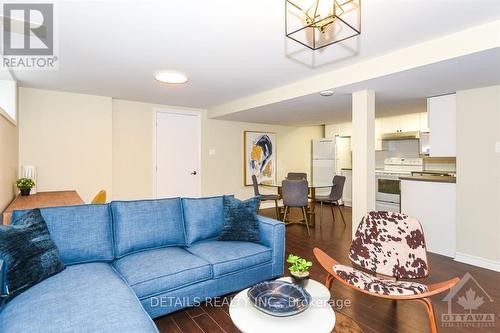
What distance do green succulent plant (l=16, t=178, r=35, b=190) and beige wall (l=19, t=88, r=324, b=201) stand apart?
0.60 meters

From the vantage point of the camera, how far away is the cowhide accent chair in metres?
1.94

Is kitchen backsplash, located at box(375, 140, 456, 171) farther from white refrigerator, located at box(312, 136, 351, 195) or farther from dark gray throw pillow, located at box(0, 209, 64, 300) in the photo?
dark gray throw pillow, located at box(0, 209, 64, 300)

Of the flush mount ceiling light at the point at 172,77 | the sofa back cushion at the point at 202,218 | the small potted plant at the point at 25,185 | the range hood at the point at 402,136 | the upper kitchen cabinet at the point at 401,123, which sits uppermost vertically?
the flush mount ceiling light at the point at 172,77

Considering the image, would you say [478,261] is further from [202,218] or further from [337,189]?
[202,218]

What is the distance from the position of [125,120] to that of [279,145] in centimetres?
367

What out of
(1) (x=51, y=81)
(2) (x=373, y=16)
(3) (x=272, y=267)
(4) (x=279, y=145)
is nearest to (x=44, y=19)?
(1) (x=51, y=81)

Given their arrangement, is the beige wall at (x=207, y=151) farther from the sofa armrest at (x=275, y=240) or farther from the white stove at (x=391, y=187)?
the sofa armrest at (x=275, y=240)

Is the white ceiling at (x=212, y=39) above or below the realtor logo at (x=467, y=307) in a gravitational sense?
above

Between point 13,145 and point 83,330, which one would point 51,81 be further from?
point 83,330

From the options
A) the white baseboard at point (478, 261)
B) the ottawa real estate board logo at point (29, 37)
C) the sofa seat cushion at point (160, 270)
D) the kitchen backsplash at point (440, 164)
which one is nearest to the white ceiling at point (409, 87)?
the kitchen backsplash at point (440, 164)

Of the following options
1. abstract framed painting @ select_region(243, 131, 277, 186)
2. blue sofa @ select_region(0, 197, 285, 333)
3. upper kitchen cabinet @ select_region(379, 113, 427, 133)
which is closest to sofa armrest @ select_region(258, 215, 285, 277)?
blue sofa @ select_region(0, 197, 285, 333)

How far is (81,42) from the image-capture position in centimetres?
244

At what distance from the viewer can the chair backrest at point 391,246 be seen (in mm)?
2125

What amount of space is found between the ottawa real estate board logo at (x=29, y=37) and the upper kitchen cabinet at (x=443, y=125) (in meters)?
4.27
